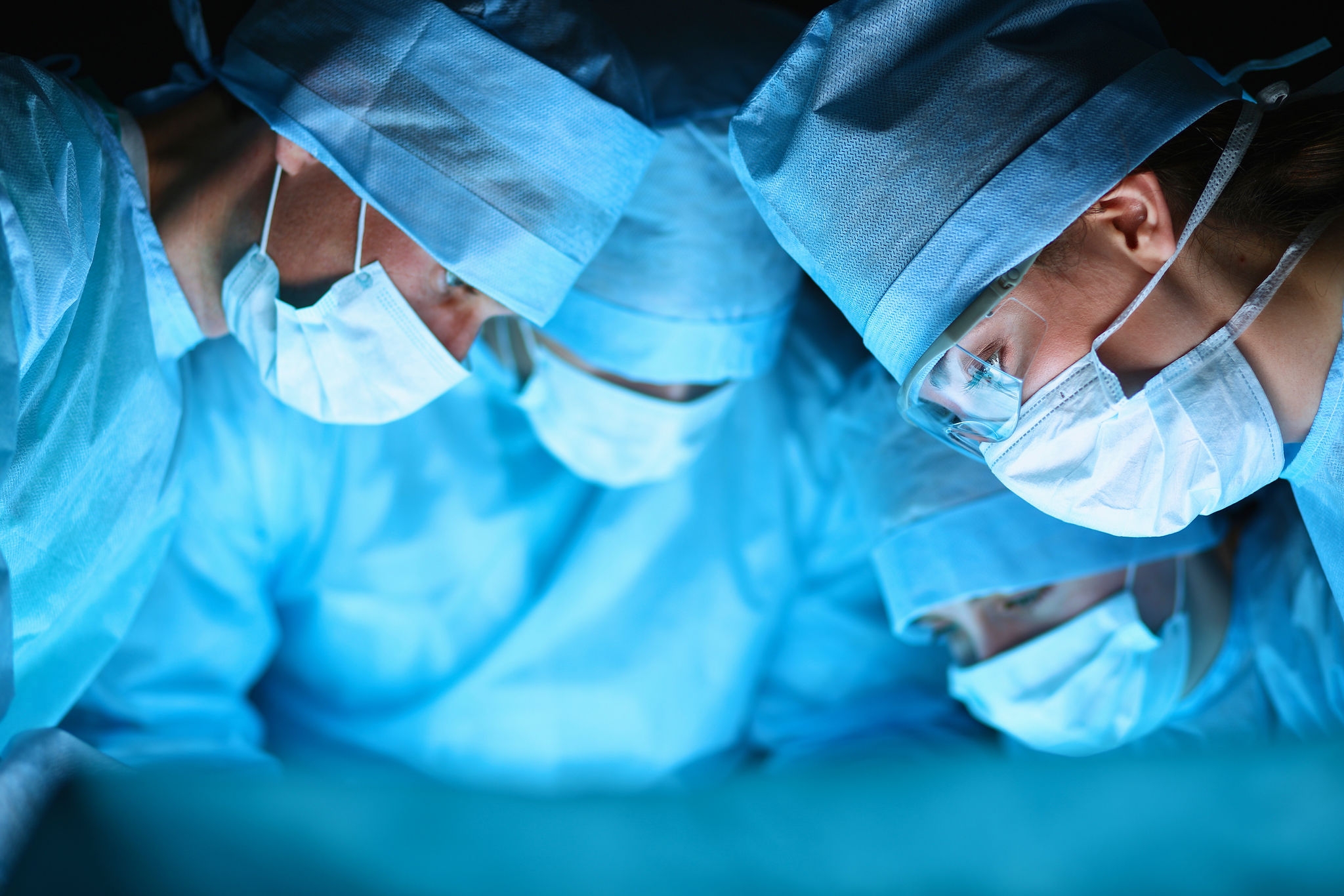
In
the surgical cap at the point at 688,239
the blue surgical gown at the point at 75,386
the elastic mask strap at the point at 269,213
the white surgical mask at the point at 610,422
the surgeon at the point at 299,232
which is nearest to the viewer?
the blue surgical gown at the point at 75,386

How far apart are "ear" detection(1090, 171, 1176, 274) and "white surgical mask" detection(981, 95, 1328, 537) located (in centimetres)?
2

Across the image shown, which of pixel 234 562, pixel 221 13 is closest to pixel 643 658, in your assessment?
pixel 234 562

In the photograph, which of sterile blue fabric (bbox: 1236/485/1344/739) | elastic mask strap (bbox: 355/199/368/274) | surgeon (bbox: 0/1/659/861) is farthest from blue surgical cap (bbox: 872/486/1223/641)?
elastic mask strap (bbox: 355/199/368/274)

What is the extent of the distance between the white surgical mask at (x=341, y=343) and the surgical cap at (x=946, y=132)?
0.52 metres

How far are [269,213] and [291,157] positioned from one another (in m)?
0.08

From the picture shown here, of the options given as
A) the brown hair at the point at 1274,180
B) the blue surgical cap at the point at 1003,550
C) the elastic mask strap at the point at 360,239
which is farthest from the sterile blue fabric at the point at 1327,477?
the elastic mask strap at the point at 360,239

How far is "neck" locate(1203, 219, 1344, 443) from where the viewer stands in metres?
1.06

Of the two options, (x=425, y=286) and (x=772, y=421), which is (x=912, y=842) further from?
(x=772, y=421)

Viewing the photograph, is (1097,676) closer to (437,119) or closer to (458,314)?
(458,314)

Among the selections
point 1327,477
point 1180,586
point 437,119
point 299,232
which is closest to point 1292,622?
point 1180,586

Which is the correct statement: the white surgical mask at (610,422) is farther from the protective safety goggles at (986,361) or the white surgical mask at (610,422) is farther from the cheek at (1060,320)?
the cheek at (1060,320)

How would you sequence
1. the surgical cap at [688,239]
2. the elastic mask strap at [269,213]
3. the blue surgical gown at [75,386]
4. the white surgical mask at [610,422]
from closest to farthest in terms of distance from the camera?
1. the blue surgical gown at [75,386]
2. the elastic mask strap at [269,213]
3. the surgical cap at [688,239]
4. the white surgical mask at [610,422]

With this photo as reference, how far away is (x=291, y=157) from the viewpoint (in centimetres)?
132

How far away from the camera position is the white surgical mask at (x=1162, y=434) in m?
1.06
